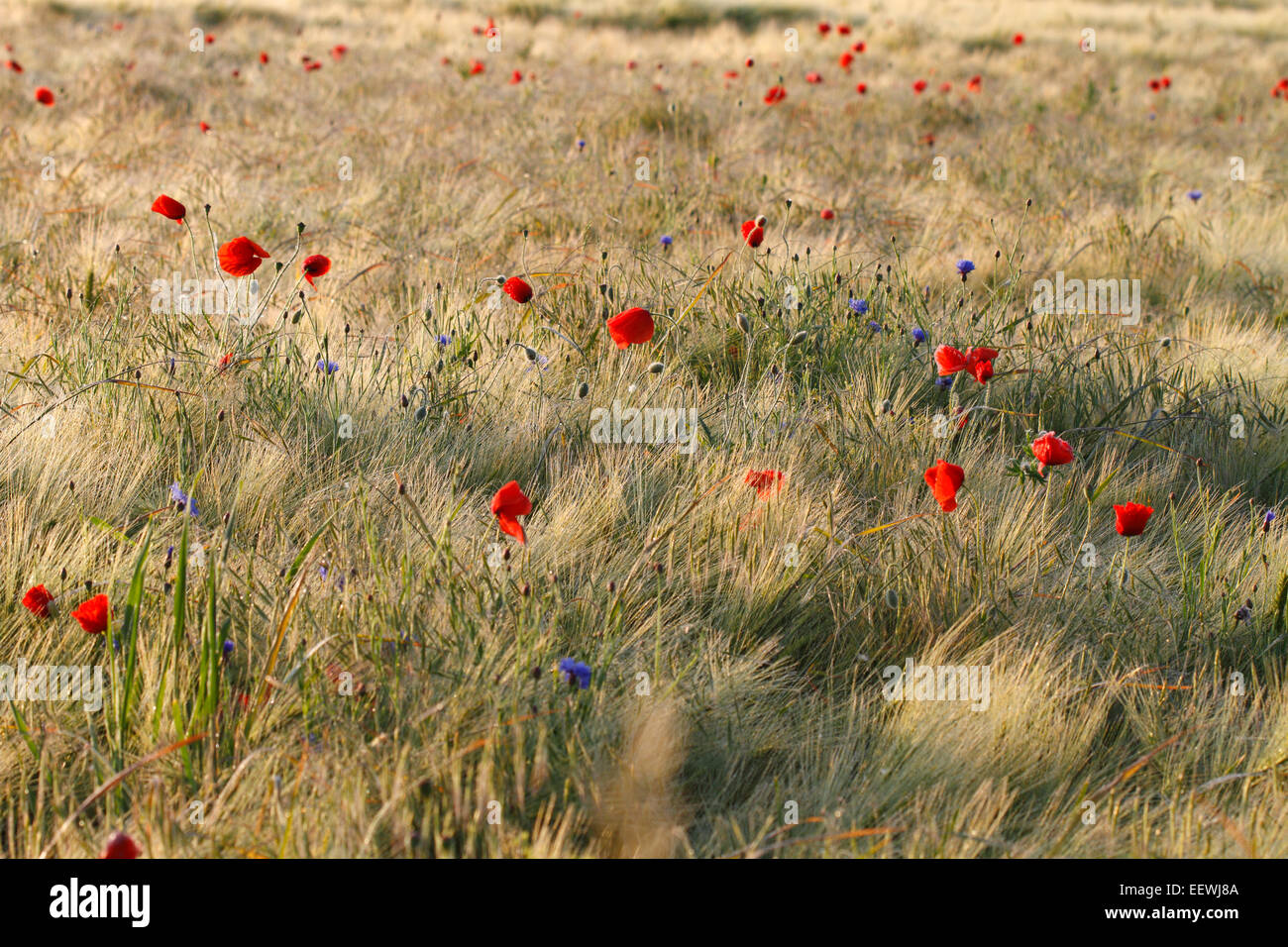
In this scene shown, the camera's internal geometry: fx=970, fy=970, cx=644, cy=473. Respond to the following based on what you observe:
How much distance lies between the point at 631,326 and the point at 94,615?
51.4 inches

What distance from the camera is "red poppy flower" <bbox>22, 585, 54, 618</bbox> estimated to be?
1732mm

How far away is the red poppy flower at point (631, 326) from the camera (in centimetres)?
235

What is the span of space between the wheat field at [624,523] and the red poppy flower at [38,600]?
54 mm

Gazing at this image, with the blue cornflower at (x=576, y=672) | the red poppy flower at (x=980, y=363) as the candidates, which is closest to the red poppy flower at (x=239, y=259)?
the blue cornflower at (x=576, y=672)

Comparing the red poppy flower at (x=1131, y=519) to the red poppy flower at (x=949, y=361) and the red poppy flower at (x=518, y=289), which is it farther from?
the red poppy flower at (x=518, y=289)

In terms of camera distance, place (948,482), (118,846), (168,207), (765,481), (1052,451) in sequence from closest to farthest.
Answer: (118,846), (948,482), (1052,451), (765,481), (168,207)

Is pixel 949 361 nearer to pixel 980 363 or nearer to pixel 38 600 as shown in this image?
pixel 980 363

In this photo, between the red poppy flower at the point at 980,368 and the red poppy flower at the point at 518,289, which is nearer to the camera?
the red poppy flower at the point at 980,368

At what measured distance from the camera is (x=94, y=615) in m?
1.62

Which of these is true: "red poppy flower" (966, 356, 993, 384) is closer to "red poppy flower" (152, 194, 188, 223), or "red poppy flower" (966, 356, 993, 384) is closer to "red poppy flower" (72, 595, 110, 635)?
"red poppy flower" (72, 595, 110, 635)

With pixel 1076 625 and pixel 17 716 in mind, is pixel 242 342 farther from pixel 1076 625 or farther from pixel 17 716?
pixel 1076 625

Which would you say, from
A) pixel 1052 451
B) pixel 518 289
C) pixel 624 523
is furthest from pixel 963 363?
pixel 518 289
